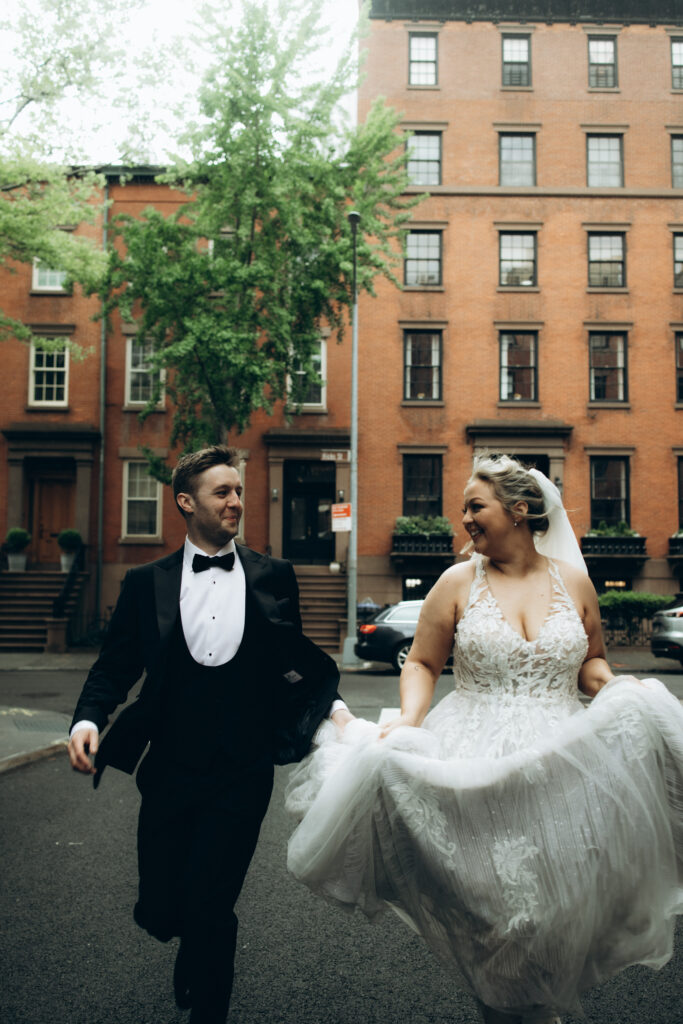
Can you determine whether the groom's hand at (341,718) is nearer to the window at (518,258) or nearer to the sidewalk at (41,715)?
the sidewalk at (41,715)

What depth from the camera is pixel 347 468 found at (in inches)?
1041

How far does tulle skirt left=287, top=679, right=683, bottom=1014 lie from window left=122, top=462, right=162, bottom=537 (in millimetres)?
24183

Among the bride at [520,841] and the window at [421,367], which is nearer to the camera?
the bride at [520,841]

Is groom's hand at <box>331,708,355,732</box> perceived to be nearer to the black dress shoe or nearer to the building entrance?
the black dress shoe

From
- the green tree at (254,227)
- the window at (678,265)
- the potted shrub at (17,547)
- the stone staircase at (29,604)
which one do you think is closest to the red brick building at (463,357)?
the window at (678,265)

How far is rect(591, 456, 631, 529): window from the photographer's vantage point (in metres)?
26.9

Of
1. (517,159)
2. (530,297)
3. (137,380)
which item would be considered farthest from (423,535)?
(517,159)

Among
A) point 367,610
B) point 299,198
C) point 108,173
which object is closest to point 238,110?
point 299,198

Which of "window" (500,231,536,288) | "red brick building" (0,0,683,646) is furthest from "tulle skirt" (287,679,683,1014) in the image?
"window" (500,231,536,288)

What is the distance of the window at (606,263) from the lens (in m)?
27.5

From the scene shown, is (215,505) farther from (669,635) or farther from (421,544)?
(421,544)

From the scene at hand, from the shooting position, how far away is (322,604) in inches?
957

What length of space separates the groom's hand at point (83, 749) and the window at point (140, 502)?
23.6 meters

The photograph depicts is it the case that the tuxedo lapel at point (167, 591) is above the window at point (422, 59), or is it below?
below
